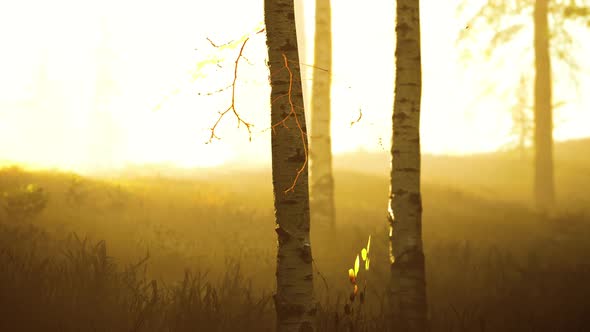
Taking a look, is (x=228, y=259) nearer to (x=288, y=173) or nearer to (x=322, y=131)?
(x=322, y=131)

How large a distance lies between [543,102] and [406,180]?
1134cm

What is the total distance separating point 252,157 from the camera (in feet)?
136

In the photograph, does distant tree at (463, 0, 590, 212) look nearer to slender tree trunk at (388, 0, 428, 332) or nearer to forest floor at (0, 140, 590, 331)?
forest floor at (0, 140, 590, 331)

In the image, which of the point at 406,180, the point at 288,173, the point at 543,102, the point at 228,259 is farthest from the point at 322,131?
the point at 543,102

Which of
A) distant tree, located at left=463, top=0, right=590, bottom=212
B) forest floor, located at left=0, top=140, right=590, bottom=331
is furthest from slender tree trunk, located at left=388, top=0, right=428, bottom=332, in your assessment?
distant tree, located at left=463, top=0, right=590, bottom=212

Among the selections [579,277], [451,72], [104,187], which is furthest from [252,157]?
[579,277]

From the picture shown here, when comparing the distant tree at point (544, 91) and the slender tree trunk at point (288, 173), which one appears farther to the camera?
the distant tree at point (544, 91)

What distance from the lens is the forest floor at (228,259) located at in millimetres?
4742

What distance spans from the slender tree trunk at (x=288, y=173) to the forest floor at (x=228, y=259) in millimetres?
426

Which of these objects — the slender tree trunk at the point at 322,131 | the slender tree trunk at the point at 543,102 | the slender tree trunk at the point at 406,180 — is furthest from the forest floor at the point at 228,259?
the slender tree trunk at the point at 543,102

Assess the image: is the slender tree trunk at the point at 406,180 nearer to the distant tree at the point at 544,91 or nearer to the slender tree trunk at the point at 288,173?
the slender tree trunk at the point at 288,173

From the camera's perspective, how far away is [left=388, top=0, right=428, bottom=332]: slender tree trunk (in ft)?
19.4

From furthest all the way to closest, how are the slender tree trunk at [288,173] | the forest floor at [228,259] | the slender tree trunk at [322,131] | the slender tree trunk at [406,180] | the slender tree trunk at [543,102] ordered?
1. the slender tree trunk at [543,102]
2. the slender tree trunk at [322,131]
3. the slender tree trunk at [406,180]
4. the forest floor at [228,259]
5. the slender tree trunk at [288,173]

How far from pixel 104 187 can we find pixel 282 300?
7398mm
